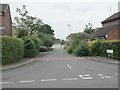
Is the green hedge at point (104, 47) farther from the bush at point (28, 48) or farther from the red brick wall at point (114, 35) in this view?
the red brick wall at point (114, 35)

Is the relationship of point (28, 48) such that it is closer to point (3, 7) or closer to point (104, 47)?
point (104, 47)

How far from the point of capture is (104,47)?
105ft

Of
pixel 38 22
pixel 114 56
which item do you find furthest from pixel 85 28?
pixel 114 56

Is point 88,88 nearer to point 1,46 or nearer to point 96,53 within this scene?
point 1,46

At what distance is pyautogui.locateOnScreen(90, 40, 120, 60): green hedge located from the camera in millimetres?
28094

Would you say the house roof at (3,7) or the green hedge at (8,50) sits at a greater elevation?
the house roof at (3,7)

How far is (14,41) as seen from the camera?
2523 centimetres

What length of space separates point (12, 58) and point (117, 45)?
34.8 ft

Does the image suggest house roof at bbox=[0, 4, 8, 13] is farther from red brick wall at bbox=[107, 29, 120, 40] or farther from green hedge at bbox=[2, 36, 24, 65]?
green hedge at bbox=[2, 36, 24, 65]

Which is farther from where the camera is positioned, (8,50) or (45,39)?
(45,39)

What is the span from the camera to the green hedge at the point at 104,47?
28094 millimetres

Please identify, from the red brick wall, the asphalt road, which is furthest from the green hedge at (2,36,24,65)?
the red brick wall

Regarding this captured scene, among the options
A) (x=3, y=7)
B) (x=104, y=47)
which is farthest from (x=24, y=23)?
(x=104, y=47)

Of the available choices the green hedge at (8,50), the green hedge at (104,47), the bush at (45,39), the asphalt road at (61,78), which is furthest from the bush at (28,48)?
the bush at (45,39)
